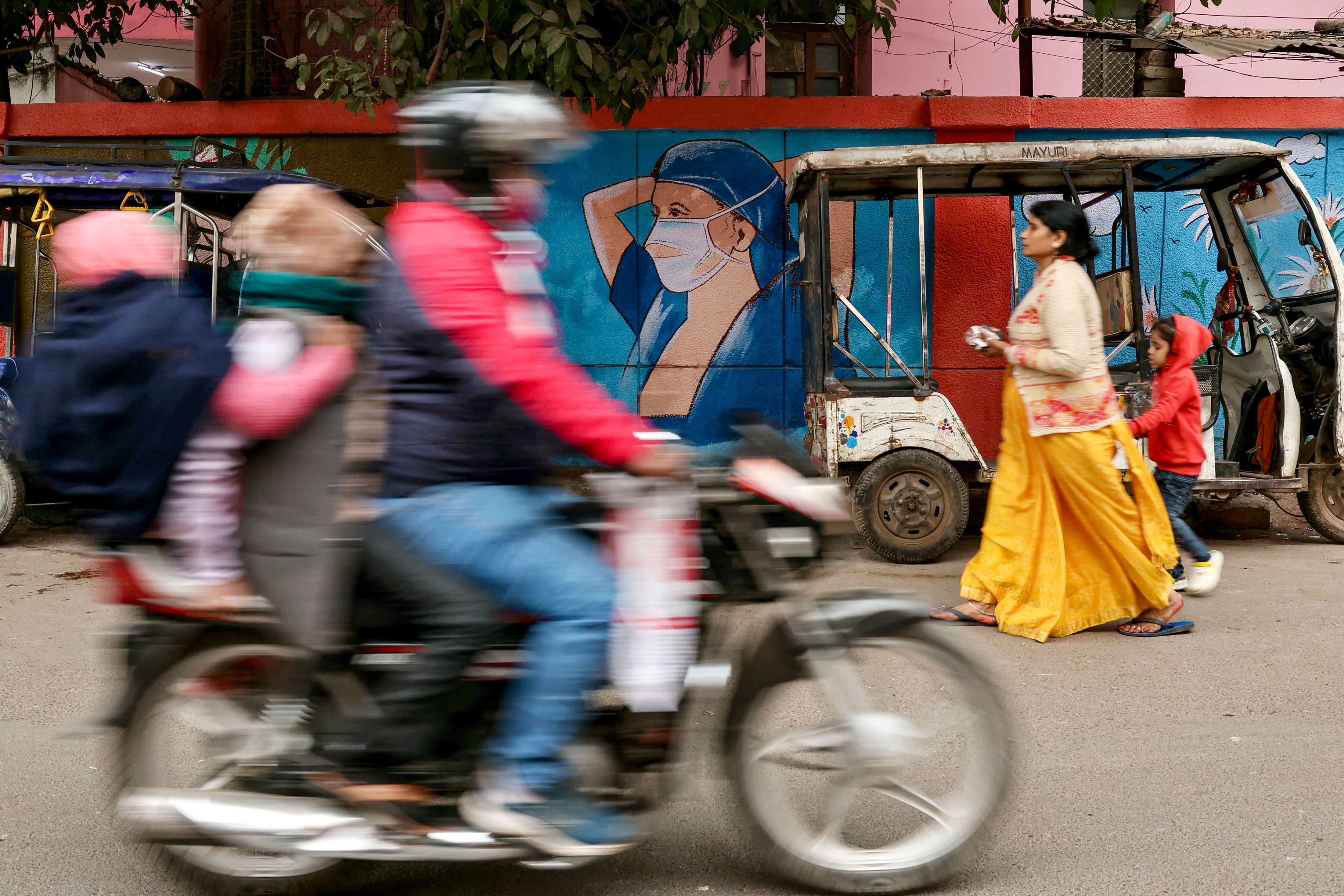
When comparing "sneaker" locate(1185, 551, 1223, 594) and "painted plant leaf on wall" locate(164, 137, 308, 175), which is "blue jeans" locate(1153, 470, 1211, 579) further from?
"painted plant leaf on wall" locate(164, 137, 308, 175)

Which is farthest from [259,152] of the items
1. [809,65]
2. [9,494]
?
[809,65]

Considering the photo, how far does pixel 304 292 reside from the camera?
2.58 meters

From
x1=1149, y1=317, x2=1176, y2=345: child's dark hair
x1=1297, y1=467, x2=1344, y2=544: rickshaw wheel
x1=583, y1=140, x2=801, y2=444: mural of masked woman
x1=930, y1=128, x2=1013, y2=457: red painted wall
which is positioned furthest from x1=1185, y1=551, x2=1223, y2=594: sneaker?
x1=583, y1=140, x2=801, y2=444: mural of masked woman

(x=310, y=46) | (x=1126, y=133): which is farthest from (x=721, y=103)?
(x=310, y=46)

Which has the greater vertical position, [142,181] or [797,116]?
[797,116]

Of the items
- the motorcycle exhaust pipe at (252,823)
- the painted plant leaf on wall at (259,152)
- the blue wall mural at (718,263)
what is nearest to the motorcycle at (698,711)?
the motorcycle exhaust pipe at (252,823)

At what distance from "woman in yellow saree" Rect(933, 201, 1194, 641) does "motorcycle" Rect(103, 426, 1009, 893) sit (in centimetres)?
252

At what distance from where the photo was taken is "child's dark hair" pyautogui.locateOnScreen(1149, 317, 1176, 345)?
5.89 meters

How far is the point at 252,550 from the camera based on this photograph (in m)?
2.53

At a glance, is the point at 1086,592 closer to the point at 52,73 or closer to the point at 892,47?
the point at 892,47

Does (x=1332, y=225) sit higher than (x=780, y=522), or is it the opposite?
(x=1332, y=225)

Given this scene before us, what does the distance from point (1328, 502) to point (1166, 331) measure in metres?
2.41

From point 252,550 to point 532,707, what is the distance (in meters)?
0.68

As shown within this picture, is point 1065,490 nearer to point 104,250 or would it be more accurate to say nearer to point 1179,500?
point 1179,500
